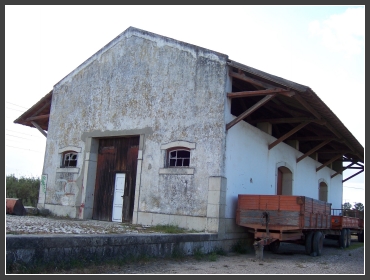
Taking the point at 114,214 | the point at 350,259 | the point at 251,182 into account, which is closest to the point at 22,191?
the point at 114,214

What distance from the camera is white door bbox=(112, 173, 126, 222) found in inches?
544

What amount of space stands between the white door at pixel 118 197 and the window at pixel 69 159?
212 centimetres

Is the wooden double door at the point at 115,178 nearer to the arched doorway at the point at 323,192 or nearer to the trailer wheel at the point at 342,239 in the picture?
the trailer wheel at the point at 342,239

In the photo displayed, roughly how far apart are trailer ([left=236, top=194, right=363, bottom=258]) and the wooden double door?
12.3ft

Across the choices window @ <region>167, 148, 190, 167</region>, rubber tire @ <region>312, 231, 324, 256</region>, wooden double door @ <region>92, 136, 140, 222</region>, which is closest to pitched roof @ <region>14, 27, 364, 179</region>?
window @ <region>167, 148, 190, 167</region>

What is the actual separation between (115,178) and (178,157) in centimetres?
266

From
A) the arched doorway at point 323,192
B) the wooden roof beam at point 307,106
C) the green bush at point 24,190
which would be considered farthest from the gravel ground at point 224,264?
the green bush at point 24,190

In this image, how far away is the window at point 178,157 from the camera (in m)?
12.6

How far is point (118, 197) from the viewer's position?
14.0 meters

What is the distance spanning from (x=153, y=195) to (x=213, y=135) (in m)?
2.60

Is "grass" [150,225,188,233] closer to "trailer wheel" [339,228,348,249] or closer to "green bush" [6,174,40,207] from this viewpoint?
"trailer wheel" [339,228,348,249]

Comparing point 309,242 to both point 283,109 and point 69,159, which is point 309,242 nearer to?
point 283,109

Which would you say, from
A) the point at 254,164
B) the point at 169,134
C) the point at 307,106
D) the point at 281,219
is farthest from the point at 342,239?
the point at 169,134

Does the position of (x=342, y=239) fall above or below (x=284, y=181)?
below
